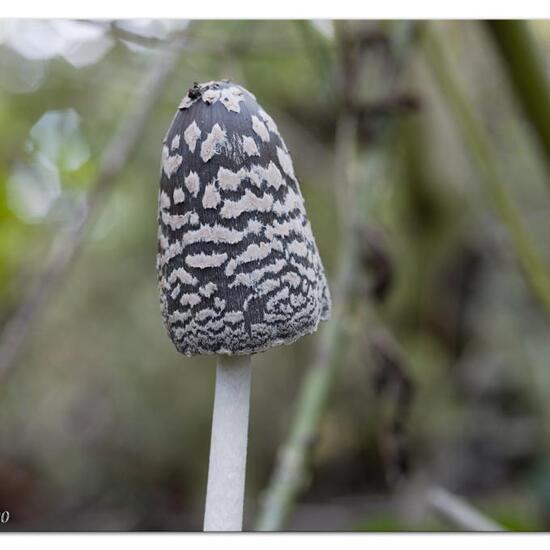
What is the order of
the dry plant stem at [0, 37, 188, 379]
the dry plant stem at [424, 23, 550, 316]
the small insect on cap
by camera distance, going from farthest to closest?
the dry plant stem at [424, 23, 550, 316]
the dry plant stem at [0, 37, 188, 379]
the small insect on cap

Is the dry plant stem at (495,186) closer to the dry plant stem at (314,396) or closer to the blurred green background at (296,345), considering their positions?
the dry plant stem at (314,396)

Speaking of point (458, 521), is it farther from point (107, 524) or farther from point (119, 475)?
point (119, 475)

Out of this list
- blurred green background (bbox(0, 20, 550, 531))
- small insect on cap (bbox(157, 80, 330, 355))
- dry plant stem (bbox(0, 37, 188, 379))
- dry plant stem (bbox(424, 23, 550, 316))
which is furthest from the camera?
blurred green background (bbox(0, 20, 550, 531))

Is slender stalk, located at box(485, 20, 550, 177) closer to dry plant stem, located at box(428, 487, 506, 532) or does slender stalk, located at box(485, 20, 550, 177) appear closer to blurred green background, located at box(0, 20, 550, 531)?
blurred green background, located at box(0, 20, 550, 531)

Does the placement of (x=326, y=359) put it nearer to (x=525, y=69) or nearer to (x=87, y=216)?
(x=87, y=216)

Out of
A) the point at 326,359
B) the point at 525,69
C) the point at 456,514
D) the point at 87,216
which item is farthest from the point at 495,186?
the point at 87,216

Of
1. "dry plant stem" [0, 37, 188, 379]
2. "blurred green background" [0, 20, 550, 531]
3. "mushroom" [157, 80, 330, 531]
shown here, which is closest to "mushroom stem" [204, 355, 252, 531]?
"mushroom" [157, 80, 330, 531]

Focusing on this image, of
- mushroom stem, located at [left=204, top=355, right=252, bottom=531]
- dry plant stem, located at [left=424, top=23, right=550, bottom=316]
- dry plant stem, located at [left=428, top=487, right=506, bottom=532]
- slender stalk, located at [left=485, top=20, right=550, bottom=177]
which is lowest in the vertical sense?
dry plant stem, located at [left=428, top=487, right=506, bottom=532]

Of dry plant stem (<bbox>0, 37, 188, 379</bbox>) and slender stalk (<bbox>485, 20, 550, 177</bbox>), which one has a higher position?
slender stalk (<bbox>485, 20, 550, 177</bbox>)
